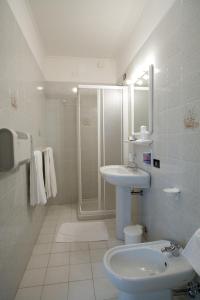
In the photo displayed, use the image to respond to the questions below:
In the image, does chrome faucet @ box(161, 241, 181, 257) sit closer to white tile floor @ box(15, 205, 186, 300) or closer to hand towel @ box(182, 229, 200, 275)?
hand towel @ box(182, 229, 200, 275)

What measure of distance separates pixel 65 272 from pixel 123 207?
3.04ft

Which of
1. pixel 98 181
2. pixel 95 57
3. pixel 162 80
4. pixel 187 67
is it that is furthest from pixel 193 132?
pixel 95 57

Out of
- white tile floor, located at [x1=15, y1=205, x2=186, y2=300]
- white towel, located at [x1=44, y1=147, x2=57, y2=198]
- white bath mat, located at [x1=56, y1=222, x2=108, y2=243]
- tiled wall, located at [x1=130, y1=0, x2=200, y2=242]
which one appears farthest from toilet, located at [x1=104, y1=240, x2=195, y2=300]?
white towel, located at [x1=44, y1=147, x2=57, y2=198]

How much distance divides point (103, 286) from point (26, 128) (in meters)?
1.64

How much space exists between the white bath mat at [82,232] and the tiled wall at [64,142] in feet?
3.23

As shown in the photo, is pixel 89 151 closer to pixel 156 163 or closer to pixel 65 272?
pixel 156 163

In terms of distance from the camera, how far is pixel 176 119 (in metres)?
1.46

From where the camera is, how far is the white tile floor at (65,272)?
5.01ft

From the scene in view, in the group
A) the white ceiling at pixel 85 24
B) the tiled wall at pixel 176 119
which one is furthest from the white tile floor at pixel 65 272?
the white ceiling at pixel 85 24

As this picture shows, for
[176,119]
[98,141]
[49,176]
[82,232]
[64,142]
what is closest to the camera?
[176,119]

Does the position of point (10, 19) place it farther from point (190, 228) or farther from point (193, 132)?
point (190, 228)

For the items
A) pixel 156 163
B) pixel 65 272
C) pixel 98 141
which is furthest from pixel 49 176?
pixel 156 163

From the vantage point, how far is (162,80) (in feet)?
5.50

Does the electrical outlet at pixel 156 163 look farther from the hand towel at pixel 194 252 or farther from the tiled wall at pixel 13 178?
the tiled wall at pixel 13 178
